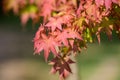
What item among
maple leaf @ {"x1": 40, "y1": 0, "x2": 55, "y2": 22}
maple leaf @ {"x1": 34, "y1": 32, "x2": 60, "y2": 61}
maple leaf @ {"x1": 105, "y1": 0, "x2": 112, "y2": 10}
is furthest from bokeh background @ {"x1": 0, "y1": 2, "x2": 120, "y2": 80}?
maple leaf @ {"x1": 105, "y1": 0, "x2": 112, "y2": 10}

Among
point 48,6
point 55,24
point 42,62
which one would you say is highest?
point 48,6

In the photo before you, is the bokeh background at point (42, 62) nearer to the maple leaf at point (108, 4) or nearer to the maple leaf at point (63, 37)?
the maple leaf at point (63, 37)

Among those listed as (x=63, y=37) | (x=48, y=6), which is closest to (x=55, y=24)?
(x=63, y=37)

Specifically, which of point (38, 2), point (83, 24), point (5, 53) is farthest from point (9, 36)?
point (83, 24)

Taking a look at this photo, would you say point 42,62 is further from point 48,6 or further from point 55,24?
point 55,24

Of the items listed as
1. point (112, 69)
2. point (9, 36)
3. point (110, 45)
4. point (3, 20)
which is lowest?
point (112, 69)

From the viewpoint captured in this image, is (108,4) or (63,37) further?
(63,37)

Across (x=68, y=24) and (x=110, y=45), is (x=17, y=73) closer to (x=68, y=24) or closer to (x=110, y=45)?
(x=110, y=45)

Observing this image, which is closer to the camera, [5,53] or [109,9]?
[109,9]

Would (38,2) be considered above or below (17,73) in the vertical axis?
above
